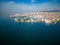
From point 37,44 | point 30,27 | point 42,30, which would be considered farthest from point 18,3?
point 37,44

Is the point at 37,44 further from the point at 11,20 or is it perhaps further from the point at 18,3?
the point at 18,3

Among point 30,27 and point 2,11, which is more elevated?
point 2,11

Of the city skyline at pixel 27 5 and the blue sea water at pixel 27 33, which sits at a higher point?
the city skyline at pixel 27 5

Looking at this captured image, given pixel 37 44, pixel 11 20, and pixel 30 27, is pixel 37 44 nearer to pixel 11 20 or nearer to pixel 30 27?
pixel 30 27

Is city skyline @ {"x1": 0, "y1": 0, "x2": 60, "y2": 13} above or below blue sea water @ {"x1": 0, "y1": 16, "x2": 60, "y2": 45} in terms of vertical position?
above

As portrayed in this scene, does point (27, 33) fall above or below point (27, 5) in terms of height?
below

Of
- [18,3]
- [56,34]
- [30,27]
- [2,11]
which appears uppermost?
[18,3]
